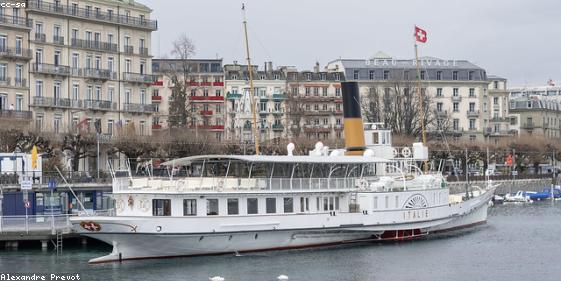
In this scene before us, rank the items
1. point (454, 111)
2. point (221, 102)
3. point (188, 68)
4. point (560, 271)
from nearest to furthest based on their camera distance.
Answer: point (560, 271)
point (188, 68)
point (221, 102)
point (454, 111)

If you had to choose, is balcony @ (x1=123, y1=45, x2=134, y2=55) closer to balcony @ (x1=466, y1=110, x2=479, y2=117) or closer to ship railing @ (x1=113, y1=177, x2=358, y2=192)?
ship railing @ (x1=113, y1=177, x2=358, y2=192)

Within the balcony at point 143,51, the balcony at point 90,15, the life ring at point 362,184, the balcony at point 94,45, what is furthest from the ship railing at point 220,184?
the balcony at point 143,51

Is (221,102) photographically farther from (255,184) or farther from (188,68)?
(255,184)

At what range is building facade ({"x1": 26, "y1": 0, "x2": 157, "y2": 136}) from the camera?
80500mm

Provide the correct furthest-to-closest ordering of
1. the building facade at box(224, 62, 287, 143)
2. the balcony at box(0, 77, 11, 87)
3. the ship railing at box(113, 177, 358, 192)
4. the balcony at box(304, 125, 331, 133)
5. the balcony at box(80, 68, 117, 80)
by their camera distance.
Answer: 1. the building facade at box(224, 62, 287, 143)
2. the balcony at box(304, 125, 331, 133)
3. the balcony at box(80, 68, 117, 80)
4. the balcony at box(0, 77, 11, 87)
5. the ship railing at box(113, 177, 358, 192)

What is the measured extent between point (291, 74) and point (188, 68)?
19214 mm

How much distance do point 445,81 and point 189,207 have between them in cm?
8371

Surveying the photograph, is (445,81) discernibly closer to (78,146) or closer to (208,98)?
(208,98)

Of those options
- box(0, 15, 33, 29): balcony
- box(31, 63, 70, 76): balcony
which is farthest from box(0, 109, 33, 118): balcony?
box(0, 15, 33, 29): balcony

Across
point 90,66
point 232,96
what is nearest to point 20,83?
point 90,66

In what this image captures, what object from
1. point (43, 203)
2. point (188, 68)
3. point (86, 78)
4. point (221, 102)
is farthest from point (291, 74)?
point (43, 203)

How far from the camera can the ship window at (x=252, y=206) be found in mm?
50500

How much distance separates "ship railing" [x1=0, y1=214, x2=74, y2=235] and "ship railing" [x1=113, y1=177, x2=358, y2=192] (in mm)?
6236

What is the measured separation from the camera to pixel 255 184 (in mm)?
50812
